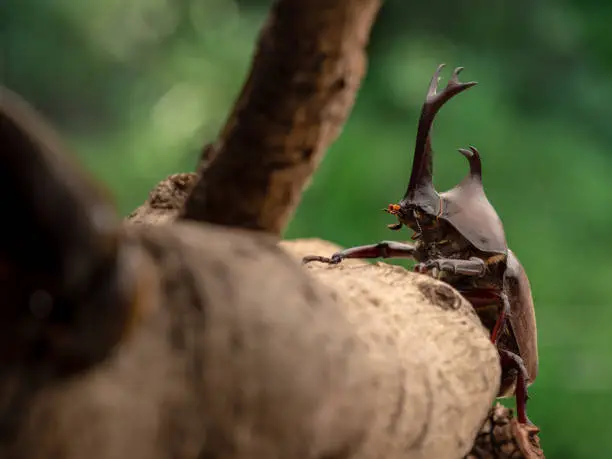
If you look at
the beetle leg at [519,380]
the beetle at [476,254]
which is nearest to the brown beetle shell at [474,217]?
the beetle at [476,254]

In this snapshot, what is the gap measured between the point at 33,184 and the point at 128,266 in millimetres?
75

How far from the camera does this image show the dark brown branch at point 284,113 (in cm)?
66

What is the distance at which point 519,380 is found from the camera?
1.16 meters

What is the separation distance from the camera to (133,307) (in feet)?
1.48

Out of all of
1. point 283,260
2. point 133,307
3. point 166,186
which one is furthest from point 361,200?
point 133,307

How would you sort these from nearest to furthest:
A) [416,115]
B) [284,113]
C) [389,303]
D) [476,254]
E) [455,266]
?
[284,113] < [389,303] < [455,266] < [476,254] < [416,115]

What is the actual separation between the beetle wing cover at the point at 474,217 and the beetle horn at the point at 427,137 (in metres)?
0.06

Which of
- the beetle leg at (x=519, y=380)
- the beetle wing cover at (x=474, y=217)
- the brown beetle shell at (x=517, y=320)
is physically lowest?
the beetle leg at (x=519, y=380)

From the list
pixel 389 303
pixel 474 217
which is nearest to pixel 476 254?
pixel 474 217

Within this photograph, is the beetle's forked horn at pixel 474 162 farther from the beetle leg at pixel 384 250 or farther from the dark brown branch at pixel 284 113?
the dark brown branch at pixel 284 113

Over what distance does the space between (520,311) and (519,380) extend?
5.0 inches

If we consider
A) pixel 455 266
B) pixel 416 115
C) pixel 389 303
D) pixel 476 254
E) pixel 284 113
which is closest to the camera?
pixel 284 113

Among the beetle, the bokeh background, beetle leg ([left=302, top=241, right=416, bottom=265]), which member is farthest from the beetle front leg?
the bokeh background

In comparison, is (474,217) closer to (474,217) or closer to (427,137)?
(474,217)
